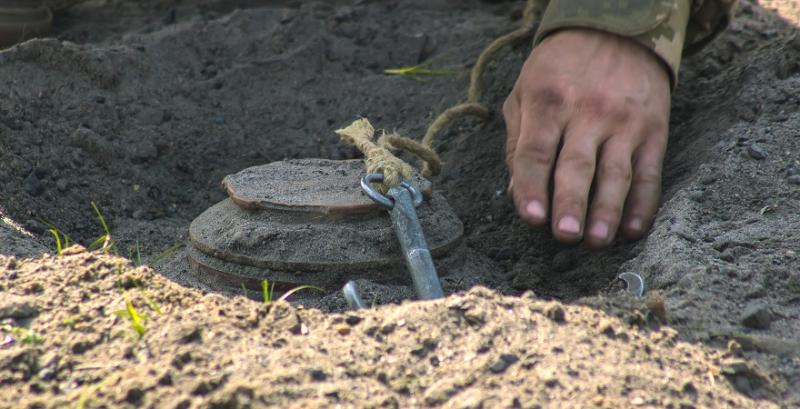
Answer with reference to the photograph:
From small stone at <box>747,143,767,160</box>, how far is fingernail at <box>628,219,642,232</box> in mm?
356

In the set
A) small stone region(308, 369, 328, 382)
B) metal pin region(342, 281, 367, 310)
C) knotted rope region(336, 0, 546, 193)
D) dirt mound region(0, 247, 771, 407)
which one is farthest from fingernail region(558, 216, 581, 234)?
small stone region(308, 369, 328, 382)

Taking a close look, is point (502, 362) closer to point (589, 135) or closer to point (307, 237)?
point (307, 237)

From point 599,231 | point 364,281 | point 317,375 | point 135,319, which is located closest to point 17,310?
point 135,319

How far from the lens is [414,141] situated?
7.89 ft

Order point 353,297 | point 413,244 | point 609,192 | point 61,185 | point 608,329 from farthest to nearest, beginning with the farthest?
point 61,185 < point 609,192 < point 413,244 < point 353,297 < point 608,329

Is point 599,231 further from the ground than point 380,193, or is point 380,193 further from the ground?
point 380,193

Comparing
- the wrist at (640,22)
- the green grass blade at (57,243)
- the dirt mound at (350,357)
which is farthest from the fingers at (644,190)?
the green grass blade at (57,243)

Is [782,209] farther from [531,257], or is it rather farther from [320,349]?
[320,349]

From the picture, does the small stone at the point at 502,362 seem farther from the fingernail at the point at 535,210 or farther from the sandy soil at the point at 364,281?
the fingernail at the point at 535,210

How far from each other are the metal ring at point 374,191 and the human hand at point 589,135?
34 cm

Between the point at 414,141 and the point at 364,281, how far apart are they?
0.48 m

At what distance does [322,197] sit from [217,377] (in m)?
0.81

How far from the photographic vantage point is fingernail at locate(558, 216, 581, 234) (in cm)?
215

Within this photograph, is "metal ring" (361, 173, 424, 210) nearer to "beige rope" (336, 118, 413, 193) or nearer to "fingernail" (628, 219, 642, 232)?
"beige rope" (336, 118, 413, 193)
